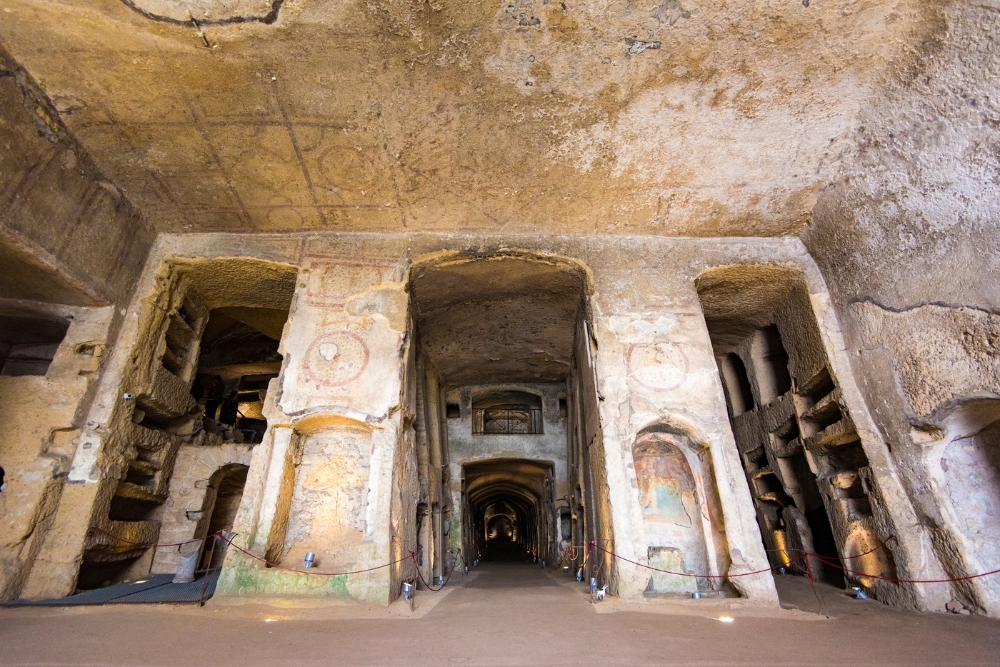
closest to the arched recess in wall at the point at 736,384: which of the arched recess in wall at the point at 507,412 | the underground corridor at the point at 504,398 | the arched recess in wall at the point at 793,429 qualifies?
the arched recess in wall at the point at 793,429

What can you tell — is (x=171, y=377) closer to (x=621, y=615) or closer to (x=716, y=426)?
(x=621, y=615)

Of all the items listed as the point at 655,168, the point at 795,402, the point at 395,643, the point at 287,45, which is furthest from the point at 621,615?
the point at 287,45

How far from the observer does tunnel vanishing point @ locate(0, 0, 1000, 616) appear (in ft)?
16.9

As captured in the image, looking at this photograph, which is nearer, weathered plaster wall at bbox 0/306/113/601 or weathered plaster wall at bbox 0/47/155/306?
weathered plaster wall at bbox 0/47/155/306

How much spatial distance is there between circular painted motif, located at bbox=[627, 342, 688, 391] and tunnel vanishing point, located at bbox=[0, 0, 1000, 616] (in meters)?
0.05

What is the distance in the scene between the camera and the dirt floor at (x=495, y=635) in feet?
11.3

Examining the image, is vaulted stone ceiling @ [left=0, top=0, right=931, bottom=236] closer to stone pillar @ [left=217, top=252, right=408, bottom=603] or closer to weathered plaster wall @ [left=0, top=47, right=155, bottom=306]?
weathered plaster wall @ [left=0, top=47, right=155, bottom=306]

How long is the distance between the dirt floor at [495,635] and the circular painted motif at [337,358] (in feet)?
8.10

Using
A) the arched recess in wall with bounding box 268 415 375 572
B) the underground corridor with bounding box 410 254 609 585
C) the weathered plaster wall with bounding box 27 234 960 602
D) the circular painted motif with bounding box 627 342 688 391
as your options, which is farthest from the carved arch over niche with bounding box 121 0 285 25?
the circular painted motif with bounding box 627 342 688 391

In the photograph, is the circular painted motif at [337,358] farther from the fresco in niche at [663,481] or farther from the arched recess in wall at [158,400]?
the fresco in niche at [663,481]

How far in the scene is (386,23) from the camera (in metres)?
5.09

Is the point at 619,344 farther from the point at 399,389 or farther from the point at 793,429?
the point at 793,429

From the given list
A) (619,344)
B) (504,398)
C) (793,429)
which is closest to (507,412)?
(504,398)

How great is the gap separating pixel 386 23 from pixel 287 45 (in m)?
1.05
